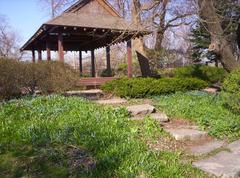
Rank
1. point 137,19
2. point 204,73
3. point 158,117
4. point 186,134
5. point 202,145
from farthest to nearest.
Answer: point 204,73 < point 137,19 < point 158,117 < point 186,134 < point 202,145

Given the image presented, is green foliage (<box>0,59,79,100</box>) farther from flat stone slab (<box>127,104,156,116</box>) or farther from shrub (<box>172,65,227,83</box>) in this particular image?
shrub (<box>172,65,227,83</box>)

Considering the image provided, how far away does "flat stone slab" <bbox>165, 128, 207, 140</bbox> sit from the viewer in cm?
666

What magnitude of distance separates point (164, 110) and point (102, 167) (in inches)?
174

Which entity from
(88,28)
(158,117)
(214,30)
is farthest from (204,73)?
(158,117)

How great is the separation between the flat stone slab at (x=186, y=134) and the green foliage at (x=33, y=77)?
473cm

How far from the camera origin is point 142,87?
12039 millimetres

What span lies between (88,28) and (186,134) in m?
10.7

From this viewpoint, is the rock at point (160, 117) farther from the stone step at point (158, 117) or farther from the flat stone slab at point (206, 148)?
the flat stone slab at point (206, 148)

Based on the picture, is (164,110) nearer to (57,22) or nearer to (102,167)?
(102,167)

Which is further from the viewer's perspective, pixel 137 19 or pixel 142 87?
pixel 137 19

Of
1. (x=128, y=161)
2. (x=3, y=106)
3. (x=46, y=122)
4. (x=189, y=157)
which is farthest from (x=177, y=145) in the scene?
(x=3, y=106)

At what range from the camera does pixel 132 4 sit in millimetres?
17125

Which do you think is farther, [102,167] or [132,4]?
[132,4]

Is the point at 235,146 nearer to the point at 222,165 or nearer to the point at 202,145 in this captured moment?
the point at 202,145
